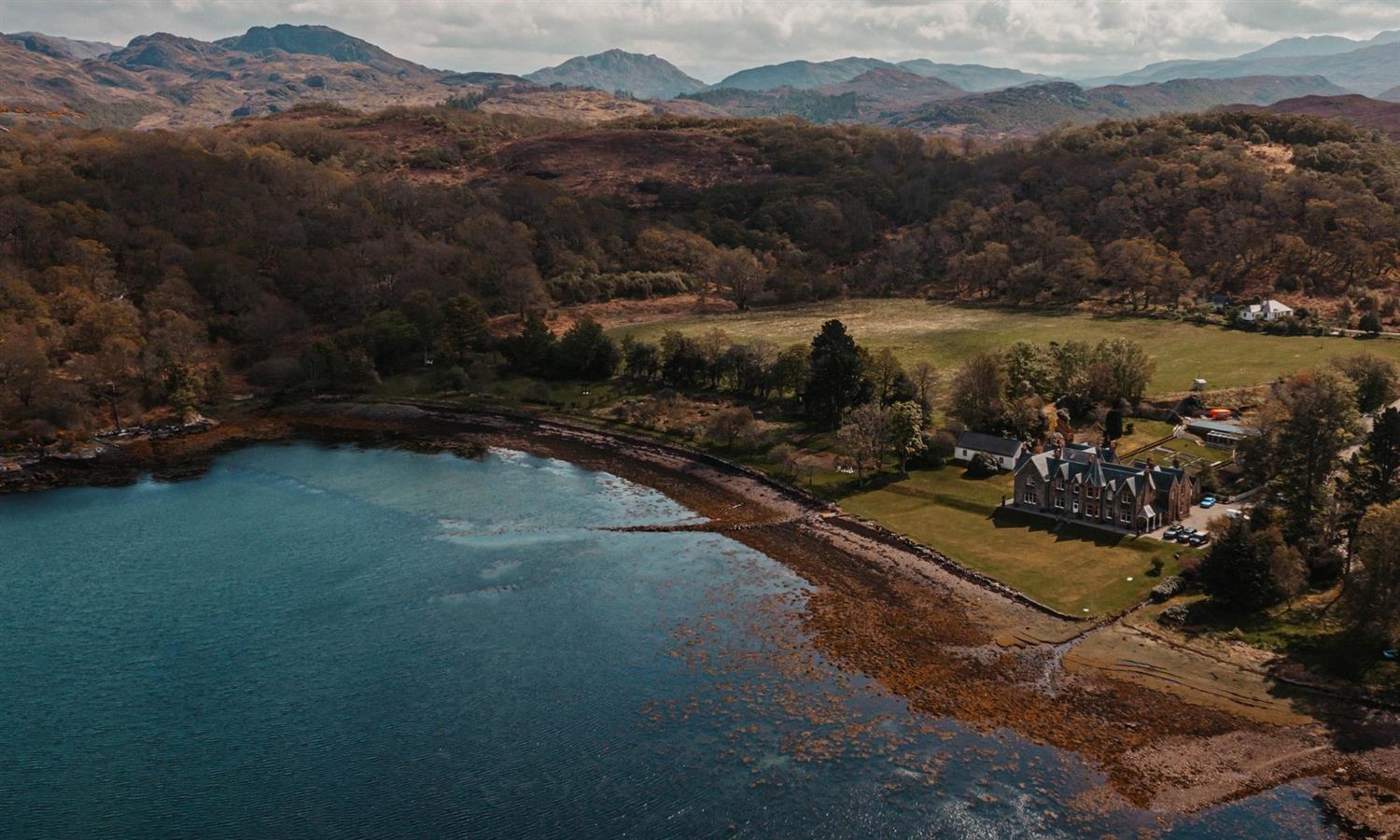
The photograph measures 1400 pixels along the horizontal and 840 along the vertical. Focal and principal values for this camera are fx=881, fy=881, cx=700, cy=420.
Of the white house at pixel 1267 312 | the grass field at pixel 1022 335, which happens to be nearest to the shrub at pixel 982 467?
the grass field at pixel 1022 335

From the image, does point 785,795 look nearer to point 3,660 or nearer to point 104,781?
point 104,781

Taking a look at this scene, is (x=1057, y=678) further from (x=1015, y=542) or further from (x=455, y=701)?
(x=455, y=701)

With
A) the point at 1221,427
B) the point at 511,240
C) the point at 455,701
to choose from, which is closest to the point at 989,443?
the point at 1221,427

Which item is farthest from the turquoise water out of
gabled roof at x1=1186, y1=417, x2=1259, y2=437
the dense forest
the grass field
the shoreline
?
the grass field

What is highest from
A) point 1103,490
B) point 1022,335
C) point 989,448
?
point 1022,335

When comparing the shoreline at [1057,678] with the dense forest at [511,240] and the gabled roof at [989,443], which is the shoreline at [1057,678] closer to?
the gabled roof at [989,443]

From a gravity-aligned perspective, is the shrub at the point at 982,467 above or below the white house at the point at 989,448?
below

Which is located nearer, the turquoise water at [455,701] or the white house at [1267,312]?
the turquoise water at [455,701]
